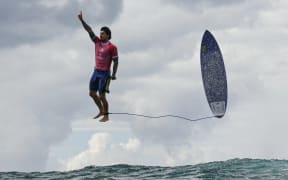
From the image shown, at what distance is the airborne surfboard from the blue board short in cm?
566

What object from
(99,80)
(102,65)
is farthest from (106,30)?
(99,80)

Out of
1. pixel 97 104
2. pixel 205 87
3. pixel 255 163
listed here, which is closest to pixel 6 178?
pixel 97 104

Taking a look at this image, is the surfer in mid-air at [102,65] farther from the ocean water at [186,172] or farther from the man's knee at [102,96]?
the ocean water at [186,172]

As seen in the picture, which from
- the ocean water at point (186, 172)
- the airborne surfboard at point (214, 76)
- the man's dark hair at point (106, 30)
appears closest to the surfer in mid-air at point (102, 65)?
the man's dark hair at point (106, 30)

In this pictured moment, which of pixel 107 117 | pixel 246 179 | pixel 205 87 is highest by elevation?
pixel 205 87

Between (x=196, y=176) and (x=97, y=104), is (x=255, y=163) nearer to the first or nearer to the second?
(x=196, y=176)

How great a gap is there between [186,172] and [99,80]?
617 centimetres

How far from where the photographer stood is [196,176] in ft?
72.0

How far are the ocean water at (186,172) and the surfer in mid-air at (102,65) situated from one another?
3522 millimetres

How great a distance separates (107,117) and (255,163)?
8233 mm

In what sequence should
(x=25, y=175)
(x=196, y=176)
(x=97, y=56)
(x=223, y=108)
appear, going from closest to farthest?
(x=97, y=56) < (x=196, y=176) < (x=223, y=108) < (x=25, y=175)

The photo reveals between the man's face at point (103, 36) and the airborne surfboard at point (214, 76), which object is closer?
the man's face at point (103, 36)

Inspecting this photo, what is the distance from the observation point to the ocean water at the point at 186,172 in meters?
22.0

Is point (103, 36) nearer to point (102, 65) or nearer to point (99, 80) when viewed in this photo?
point (102, 65)
